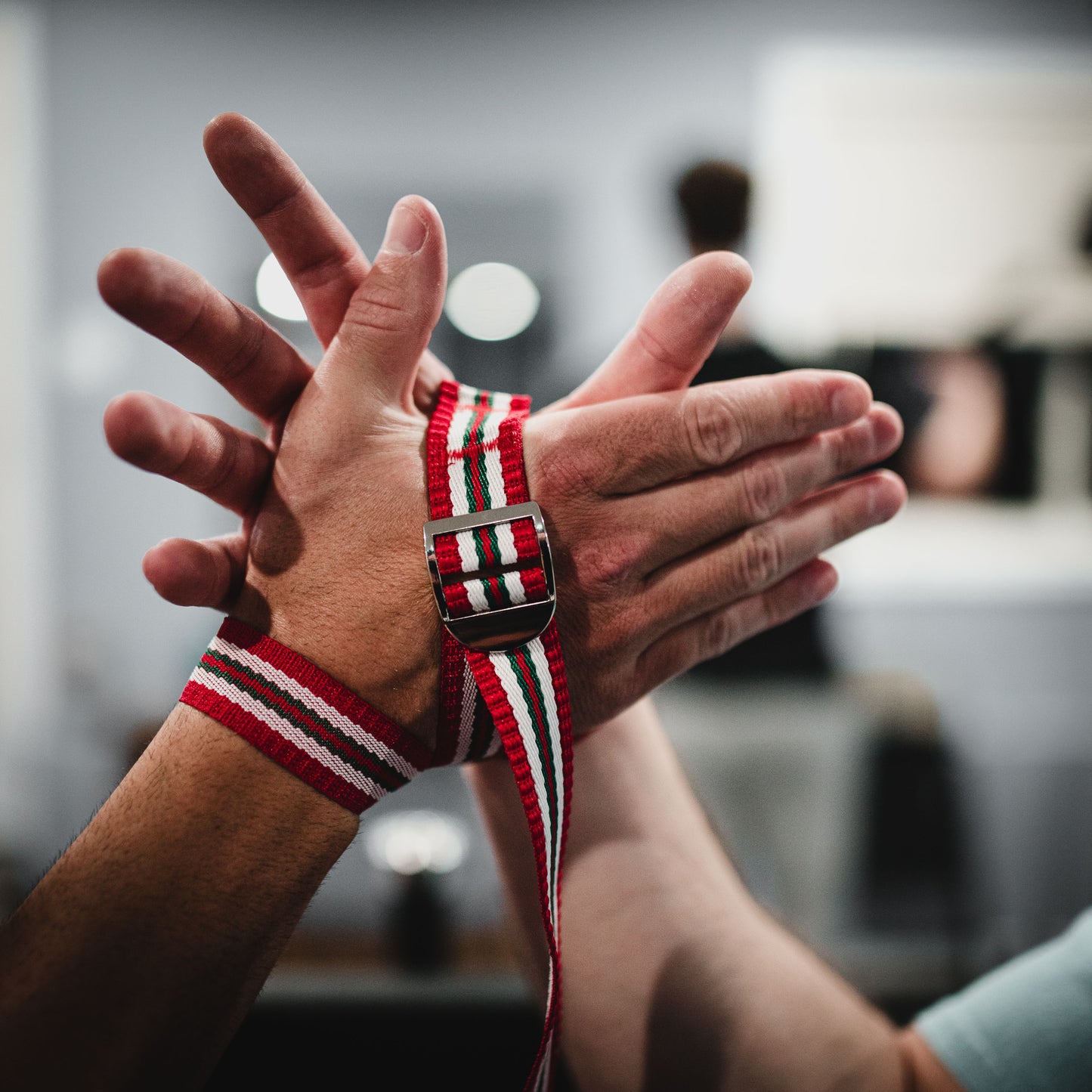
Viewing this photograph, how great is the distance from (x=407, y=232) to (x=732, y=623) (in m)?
0.34

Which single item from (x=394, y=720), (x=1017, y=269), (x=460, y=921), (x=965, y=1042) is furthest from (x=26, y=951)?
(x=1017, y=269)

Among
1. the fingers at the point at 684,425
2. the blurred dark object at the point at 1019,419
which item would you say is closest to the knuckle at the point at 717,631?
the fingers at the point at 684,425

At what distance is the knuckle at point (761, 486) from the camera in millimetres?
545

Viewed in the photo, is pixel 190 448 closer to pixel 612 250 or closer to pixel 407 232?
pixel 407 232

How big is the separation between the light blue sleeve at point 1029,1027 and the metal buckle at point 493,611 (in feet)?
1.51

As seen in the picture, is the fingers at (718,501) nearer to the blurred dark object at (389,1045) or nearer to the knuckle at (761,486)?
the knuckle at (761,486)

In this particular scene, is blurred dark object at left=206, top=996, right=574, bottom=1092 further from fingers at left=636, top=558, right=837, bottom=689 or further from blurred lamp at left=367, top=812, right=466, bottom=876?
fingers at left=636, top=558, right=837, bottom=689

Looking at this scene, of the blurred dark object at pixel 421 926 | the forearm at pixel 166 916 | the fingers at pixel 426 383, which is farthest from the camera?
the blurred dark object at pixel 421 926

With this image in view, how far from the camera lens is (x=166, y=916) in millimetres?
426

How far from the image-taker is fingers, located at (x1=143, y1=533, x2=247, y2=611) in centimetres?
48

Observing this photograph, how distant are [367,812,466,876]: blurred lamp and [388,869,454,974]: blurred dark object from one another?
0.02 meters

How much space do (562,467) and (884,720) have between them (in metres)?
2.17

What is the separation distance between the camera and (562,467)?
52 cm

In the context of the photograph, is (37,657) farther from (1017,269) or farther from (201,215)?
(1017,269)
